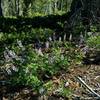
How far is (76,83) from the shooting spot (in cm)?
534

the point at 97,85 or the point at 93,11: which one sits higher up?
the point at 93,11

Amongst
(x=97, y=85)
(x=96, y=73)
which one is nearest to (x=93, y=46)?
(x=96, y=73)

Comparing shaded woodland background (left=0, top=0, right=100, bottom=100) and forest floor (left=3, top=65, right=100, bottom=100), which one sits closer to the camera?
forest floor (left=3, top=65, right=100, bottom=100)

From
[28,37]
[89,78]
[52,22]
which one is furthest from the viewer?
[52,22]

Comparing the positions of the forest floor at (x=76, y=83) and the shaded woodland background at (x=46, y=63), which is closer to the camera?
the forest floor at (x=76, y=83)

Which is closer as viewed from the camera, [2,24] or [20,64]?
[20,64]

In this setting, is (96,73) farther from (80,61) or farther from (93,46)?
(93,46)

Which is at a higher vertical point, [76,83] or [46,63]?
[46,63]

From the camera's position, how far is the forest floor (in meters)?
4.89

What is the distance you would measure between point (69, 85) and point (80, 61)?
107cm

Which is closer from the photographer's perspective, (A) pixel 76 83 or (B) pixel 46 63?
(A) pixel 76 83

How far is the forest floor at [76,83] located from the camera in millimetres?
4895

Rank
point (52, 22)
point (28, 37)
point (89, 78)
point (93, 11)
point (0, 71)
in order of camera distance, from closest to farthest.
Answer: point (89, 78), point (0, 71), point (28, 37), point (93, 11), point (52, 22)

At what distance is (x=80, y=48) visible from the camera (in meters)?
7.05
